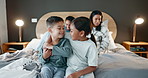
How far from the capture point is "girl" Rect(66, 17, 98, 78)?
1.06 meters

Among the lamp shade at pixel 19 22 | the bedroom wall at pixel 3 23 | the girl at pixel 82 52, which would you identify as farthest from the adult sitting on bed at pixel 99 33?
the bedroom wall at pixel 3 23

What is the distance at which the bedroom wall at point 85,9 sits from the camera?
3162mm

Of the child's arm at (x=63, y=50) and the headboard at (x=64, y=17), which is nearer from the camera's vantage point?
the child's arm at (x=63, y=50)

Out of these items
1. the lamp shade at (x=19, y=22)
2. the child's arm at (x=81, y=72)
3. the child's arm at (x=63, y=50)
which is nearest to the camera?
the child's arm at (x=81, y=72)

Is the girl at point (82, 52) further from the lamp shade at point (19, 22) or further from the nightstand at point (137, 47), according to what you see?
the lamp shade at point (19, 22)

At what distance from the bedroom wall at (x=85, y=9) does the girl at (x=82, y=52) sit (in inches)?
86.7

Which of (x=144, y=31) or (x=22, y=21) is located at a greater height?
(x=22, y=21)

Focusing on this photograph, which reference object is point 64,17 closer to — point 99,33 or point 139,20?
point 99,33

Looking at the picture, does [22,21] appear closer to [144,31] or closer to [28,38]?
[28,38]

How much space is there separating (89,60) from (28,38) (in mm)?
2690

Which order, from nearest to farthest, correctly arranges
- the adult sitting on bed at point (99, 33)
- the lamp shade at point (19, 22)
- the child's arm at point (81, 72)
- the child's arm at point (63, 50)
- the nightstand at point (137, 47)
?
the child's arm at point (81, 72)
the child's arm at point (63, 50)
the adult sitting on bed at point (99, 33)
the nightstand at point (137, 47)
the lamp shade at point (19, 22)

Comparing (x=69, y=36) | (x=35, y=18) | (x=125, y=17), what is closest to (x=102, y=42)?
(x=69, y=36)

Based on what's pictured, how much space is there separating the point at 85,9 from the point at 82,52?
7.53 feet

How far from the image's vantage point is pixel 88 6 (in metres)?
3.22
